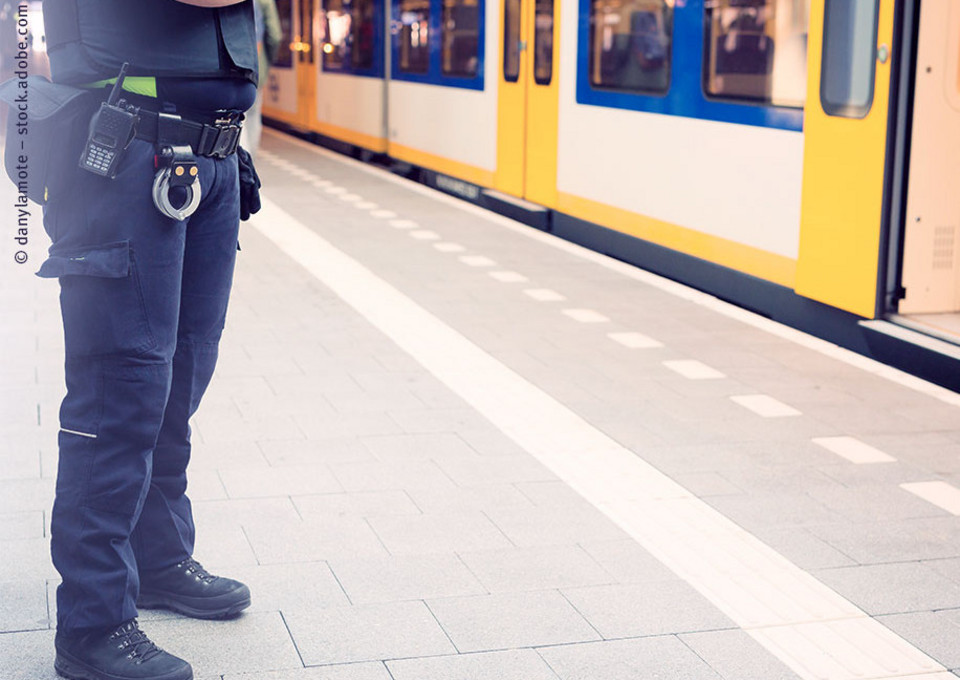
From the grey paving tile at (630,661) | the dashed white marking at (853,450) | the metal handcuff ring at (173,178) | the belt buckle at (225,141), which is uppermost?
the belt buckle at (225,141)

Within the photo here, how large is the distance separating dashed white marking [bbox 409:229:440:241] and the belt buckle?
20.9 ft

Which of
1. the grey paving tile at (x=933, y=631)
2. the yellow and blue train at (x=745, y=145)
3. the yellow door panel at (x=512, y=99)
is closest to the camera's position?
the grey paving tile at (x=933, y=631)

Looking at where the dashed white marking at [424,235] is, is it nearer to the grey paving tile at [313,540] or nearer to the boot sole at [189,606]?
the grey paving tile at [313,540]

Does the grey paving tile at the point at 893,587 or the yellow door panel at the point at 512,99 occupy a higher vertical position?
the yellow door panel at the point at 512,99

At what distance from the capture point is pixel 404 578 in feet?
11.2

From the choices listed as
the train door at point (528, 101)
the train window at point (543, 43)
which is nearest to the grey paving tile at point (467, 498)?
the train door at point (528, 101)

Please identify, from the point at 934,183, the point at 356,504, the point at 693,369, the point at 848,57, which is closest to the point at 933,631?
the point at 356,504

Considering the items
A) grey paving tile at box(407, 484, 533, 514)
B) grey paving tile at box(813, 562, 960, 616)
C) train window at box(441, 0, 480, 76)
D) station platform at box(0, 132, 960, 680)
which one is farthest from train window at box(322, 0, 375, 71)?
grey paving tile at box(813, 562, 960, 616)

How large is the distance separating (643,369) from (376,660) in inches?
116

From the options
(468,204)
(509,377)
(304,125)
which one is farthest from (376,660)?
(304,125)

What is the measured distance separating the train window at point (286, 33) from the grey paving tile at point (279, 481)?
16117 mm

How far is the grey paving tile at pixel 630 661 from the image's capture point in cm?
291

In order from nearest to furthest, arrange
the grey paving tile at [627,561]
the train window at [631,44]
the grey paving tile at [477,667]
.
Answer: the grey paving tile at [477,667] < the grey paving tile at [627,561] < the train window at [631,44]

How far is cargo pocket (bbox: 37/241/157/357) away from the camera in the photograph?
273cm
